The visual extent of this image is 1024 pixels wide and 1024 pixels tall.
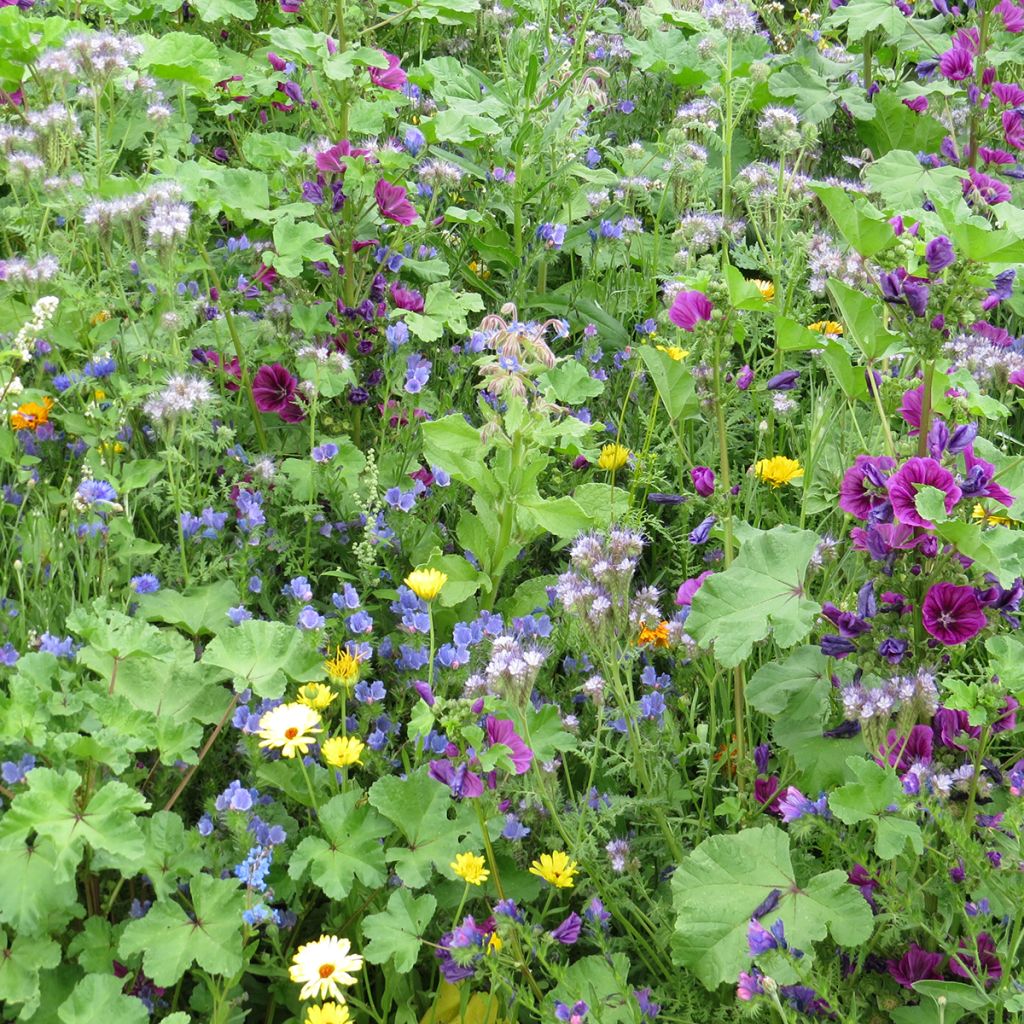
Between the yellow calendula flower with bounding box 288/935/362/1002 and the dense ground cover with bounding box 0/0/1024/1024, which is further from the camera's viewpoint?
the dense ground cover with bounding box 0/0/1024/1024

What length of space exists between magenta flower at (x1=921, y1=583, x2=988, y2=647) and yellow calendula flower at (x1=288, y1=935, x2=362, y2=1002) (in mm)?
985

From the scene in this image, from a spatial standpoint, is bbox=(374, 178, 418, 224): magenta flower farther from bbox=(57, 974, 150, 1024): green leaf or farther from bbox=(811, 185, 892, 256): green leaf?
bbox=(57, 974, 150, 1024): green leaf

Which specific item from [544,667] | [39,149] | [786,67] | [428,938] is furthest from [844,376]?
[786,67]

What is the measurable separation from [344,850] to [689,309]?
42.3 inches

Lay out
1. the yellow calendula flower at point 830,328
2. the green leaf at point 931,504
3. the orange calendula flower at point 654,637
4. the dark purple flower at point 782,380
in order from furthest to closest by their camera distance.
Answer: the yellow calendula flower at point 830,328
the orange calendula flower at point 654,637
the dark purple flower at point 782,380
the green leaf at point 931,504

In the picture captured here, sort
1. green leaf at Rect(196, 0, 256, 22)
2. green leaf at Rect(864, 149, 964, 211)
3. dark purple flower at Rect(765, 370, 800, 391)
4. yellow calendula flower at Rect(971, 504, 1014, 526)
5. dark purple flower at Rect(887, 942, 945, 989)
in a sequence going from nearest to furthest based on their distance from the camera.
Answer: dark purple flower at Rect(887, 942, 945, 989)
yellow calendula flower at Rect(971, 504, 1014, 526)
dark purple flower at Rect(765, 370, 800, 391)
green leaf at Rect(864, 149, 964, 211)
green leaf at Rect(196, 0, 256, 22)

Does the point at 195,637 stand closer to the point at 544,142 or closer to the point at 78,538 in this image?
the point at 78,538

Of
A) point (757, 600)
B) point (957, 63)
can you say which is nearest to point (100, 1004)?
point (757, 600)

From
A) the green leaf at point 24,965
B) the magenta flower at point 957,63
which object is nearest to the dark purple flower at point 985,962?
the green leaf at point 24,965

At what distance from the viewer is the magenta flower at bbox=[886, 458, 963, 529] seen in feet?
6.07

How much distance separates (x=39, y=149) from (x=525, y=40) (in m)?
1.25

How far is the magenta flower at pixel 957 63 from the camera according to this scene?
337 cm

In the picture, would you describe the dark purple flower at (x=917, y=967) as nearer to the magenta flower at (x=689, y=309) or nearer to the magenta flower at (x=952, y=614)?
the magenta flower at (x=952, y=614)

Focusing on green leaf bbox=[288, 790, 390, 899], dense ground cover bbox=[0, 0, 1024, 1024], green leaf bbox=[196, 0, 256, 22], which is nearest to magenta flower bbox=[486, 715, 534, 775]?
dense ground cover bbox=[0, 0, 1024, 1024]
